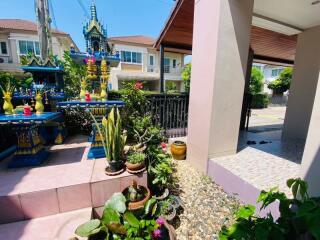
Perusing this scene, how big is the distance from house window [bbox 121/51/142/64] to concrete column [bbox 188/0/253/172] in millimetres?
13136

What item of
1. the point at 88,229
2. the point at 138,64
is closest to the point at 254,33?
the point at 88,229

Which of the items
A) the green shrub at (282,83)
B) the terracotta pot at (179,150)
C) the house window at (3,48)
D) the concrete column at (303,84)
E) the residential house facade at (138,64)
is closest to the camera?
the terracotta pot at (179,150)

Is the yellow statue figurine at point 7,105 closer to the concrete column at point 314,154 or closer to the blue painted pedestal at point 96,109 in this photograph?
the blue painted pedestal at point 96,109

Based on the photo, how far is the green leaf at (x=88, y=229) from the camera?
5.77 ft

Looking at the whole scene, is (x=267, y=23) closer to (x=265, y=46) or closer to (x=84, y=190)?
(x=265, y=46)

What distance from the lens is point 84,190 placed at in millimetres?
2223

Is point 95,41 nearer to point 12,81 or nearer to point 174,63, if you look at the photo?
point 12,81

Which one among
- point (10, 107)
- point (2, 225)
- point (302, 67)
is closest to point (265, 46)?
point (302, 67)

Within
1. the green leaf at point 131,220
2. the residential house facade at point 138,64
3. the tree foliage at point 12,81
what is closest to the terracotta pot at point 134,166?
the green leaf at point 131,220

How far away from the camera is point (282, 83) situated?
17750 mm

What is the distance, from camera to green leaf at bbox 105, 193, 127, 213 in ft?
6.62

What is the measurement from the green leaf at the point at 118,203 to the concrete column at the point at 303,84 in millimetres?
5281

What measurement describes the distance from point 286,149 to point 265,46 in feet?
13.2

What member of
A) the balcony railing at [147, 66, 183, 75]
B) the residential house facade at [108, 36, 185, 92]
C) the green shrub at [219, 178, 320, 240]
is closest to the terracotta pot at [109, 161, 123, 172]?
the green shrub at [219, 178, 320, 240]
